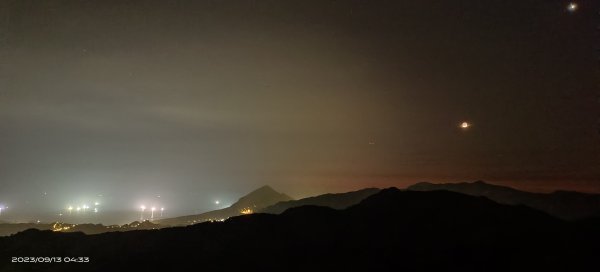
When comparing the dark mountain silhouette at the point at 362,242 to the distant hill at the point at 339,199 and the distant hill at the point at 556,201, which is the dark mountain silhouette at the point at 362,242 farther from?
the distant hill at the point at 339,199

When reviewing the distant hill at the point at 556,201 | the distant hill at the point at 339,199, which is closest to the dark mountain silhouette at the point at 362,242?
the distant hill at the point at 556,201

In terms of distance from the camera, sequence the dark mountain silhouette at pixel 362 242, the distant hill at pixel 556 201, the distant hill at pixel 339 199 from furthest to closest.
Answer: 1. the distant hill at pixel 339 199
2. the distant hill at pixel 556 201
3. the dark mountain silhouette at pixel 362 242

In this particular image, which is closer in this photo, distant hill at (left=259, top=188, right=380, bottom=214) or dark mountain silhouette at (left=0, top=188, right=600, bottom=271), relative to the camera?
dark mountain silhouette at (left=0, top=188, right=600, bottom=271)

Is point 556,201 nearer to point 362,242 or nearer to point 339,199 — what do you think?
point 362,242

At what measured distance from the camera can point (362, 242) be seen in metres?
43.8

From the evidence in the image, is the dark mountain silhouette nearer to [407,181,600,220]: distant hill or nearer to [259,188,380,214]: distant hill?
[407,181,600,220]: distant hill

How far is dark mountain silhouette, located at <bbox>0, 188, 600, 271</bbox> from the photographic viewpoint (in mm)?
37531

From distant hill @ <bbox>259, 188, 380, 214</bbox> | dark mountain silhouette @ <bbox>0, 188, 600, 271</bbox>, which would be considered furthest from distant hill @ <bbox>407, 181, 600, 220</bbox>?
distant hill @ <bbox>259, 188, 380, 214</bbox>

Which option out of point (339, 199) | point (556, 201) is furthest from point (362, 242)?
point (339, 199)

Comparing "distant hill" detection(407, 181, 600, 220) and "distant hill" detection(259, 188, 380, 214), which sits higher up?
"distant hill" detection(259, 188, 380, 214)

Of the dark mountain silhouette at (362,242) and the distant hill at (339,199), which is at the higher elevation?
the distant hill at (339,199)

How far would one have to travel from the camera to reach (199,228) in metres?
54.2

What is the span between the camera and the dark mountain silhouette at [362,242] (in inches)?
1478

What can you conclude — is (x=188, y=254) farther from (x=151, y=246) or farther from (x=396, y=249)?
(x=396, y=249)
